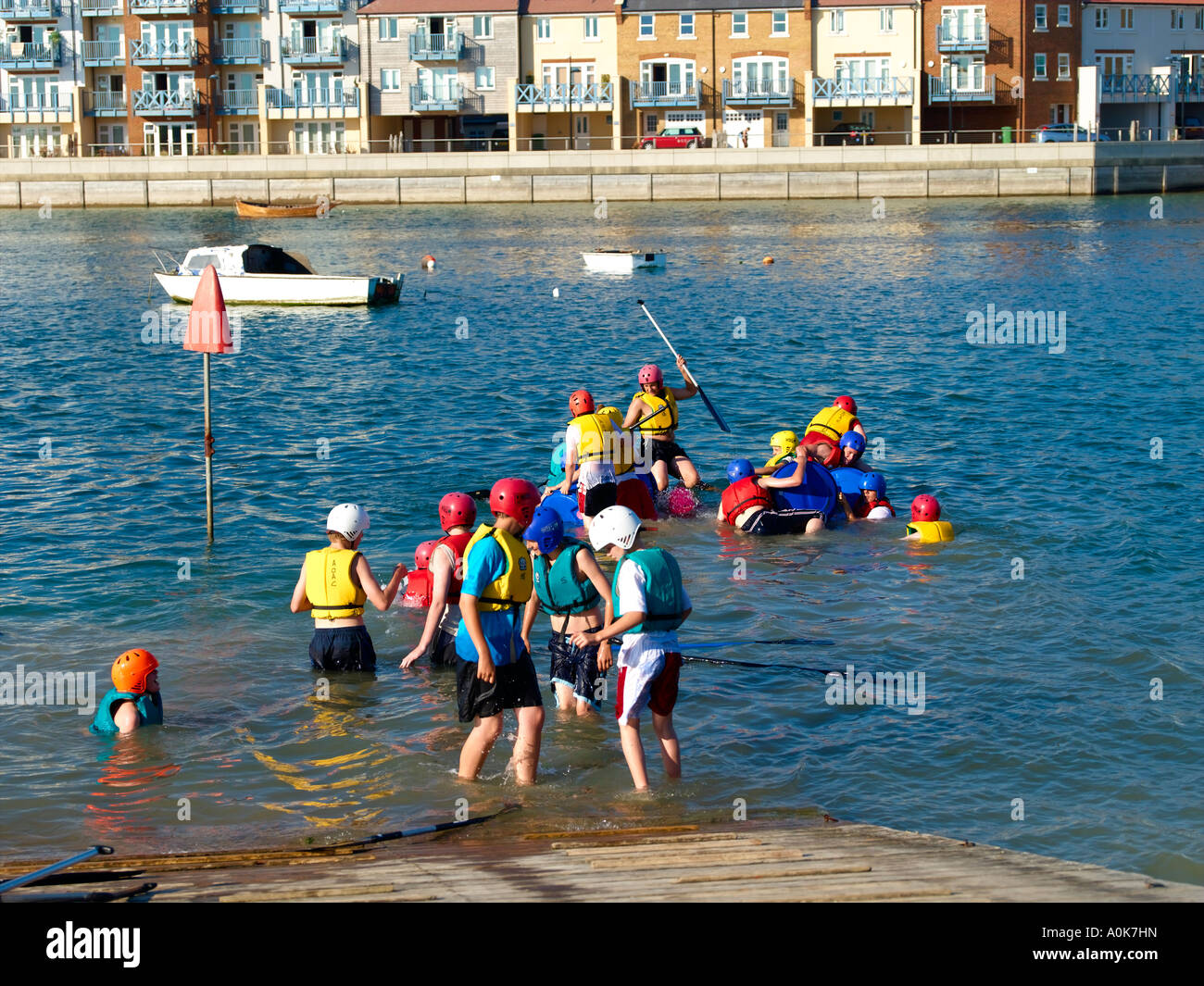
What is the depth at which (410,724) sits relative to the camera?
35.1 feet

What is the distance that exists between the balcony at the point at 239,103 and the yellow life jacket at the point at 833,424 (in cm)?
7905

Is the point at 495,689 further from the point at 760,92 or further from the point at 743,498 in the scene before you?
the point at 760,92

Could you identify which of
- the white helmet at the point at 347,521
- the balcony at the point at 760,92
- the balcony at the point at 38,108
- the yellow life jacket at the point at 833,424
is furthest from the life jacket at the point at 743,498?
the balcony at the point at 38,108

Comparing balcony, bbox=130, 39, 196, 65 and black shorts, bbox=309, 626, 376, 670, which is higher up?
balcony, bbox=130, 39, 196, 65

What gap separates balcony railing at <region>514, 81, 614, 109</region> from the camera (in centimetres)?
8206

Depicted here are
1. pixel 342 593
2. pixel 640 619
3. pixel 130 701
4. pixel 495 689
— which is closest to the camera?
pixel 640 619

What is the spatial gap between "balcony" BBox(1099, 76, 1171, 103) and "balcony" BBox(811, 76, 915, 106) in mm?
13961

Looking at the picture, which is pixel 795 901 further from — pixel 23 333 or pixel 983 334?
pixel 23 333

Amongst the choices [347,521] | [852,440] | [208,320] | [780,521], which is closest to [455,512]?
[347,521]

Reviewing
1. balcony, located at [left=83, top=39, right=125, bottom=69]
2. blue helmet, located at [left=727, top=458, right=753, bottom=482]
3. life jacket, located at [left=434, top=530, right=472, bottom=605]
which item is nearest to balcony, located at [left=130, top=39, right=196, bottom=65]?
balcony, located at [left=83, top=39, right=125, bottom=69]

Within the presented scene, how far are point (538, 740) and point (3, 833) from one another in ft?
11.2

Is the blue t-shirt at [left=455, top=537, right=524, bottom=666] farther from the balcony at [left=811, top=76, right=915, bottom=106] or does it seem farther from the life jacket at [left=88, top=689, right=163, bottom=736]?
the balcony at [left=811, top=76, right=915, bottom=106]

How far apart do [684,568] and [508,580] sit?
666 cm

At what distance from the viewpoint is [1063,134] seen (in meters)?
75.2
